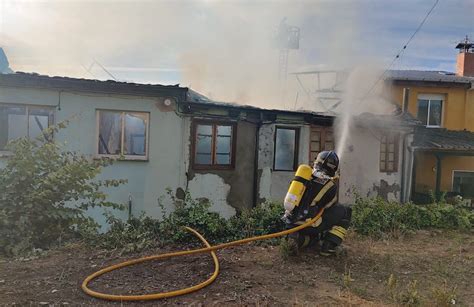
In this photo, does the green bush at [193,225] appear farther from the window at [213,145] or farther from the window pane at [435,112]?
the window pane at [435,112]

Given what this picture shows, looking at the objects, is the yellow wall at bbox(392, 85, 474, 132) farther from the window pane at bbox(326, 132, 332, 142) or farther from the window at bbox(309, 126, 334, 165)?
the window at bbox(309, 126, 334, 165)

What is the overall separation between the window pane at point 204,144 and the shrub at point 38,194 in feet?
20.5

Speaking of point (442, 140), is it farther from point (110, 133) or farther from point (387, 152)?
point (110, 133)

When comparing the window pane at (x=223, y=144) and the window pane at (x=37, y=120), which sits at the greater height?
the window pane at (x=37, y=120)

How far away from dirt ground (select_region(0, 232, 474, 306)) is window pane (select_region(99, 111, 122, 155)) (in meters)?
6.43

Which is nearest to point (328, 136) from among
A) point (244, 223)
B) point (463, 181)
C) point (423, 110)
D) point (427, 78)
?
point (244, 223)

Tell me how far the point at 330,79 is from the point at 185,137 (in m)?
7.94

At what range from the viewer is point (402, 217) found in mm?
6863

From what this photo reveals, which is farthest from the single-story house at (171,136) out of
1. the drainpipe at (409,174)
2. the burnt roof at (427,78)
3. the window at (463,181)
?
the window at (463,181)

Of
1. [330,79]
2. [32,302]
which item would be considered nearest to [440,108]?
[330,79]

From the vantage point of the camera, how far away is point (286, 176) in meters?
13.1

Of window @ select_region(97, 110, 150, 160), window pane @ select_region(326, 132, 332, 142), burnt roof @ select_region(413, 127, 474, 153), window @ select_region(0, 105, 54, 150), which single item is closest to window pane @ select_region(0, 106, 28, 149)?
window @ select_region(0, 105, 54, 150)

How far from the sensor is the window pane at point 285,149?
43.0 ft

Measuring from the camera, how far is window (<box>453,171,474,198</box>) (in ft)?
65.0
